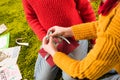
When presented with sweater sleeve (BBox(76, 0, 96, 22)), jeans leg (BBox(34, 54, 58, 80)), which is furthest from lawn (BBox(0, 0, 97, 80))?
sweater sleeve (BBox(76, 0, 96, 22))

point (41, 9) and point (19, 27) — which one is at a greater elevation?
point (41, 9)

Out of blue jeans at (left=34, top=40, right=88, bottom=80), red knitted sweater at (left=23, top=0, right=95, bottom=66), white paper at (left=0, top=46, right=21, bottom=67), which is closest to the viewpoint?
red knitted sweater at (left=23, top=0, right=95, bottom=66)

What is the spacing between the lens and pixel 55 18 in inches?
56.9

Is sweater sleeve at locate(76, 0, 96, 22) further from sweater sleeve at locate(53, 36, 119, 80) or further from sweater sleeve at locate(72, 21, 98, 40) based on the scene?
sweater sleeve at locate(53, 36, 119, 80)

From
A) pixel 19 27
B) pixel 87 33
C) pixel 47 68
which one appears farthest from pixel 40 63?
pixel 19 27

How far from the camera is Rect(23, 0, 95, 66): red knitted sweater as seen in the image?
4.65 ft

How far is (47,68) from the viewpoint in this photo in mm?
1563

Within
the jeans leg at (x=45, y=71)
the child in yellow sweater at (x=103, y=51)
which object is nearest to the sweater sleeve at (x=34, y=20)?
the jeans leg at (x=45, y=71)

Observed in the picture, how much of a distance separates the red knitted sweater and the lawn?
388mm

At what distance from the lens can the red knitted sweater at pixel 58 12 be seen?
1.42 meters

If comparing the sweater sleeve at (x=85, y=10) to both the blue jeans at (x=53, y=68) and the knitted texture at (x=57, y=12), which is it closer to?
the knitted texture at (x=57, y=12)

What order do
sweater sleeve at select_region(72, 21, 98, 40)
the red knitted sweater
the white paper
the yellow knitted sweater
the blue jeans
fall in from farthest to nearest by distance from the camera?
the white paper, the blue jeans, the red knitted sweater, sweater sleeve at select_region(72, 21, 98, 40), the yellow knitted sweater

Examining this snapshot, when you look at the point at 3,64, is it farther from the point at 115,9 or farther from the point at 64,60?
the point at 115,9

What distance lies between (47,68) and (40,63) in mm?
97
